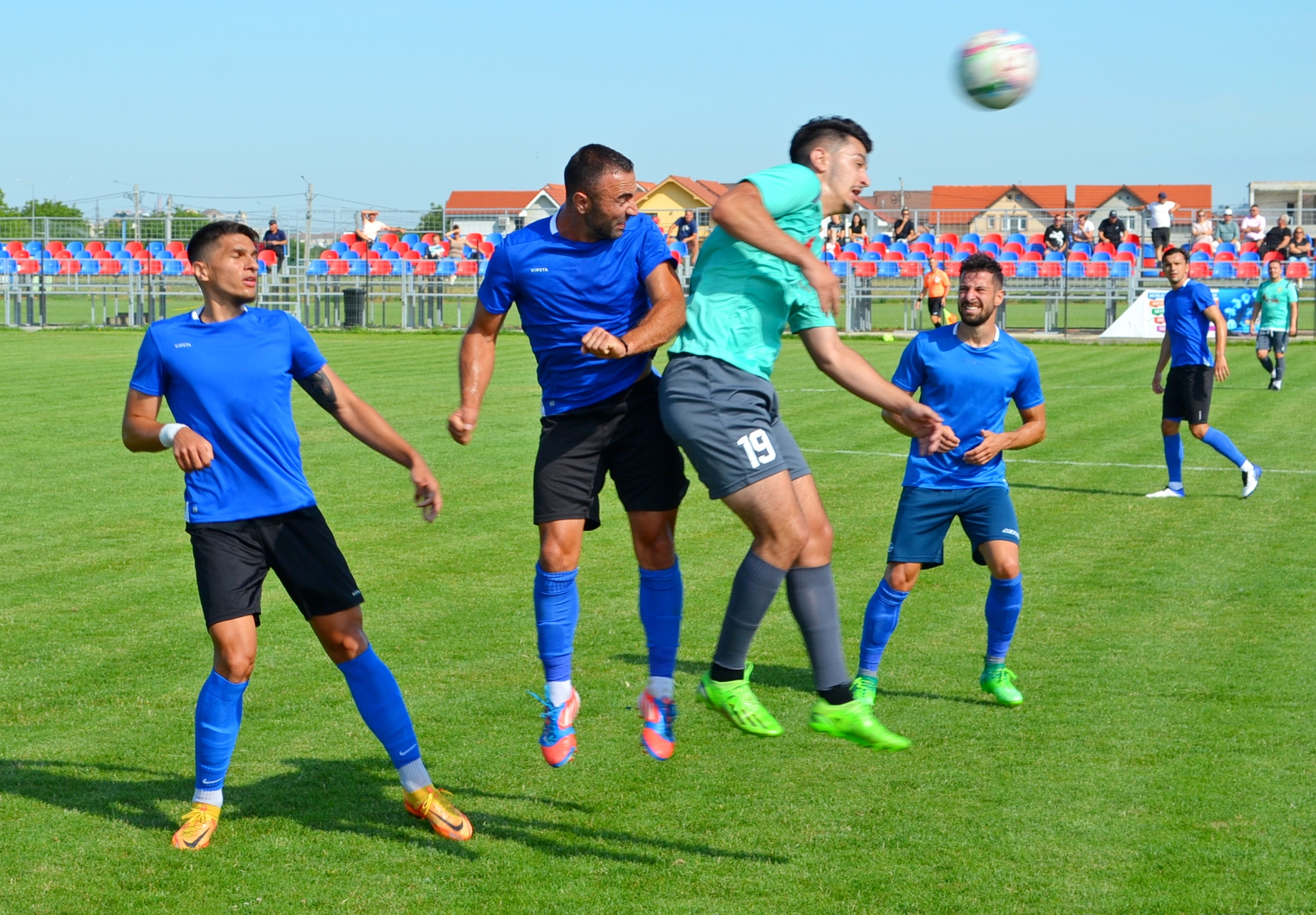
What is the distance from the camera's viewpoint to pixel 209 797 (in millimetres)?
4867

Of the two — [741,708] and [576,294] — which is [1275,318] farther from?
[741,708]

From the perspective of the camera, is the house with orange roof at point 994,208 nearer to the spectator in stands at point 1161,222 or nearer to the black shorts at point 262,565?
the spectator in stands at point 1161,222

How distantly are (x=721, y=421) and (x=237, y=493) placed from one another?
1.70 m

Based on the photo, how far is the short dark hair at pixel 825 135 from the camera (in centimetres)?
496

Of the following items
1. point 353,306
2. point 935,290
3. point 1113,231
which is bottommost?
point 353,306

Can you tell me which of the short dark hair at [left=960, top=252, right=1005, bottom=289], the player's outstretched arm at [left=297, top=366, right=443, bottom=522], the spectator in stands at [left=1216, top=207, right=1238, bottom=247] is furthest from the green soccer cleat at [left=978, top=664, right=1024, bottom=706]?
the spectator in stands at [left=1216, top=207, right=1238, bottom=247]

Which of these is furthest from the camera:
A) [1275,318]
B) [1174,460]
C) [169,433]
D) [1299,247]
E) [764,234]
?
[1299,247]

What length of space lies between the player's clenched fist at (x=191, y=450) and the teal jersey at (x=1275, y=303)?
20.8 m

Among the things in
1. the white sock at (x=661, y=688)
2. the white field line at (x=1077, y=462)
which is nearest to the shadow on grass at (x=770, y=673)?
the white sock at (x=661, y=688)

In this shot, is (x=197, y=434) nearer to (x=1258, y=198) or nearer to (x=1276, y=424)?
(x=1276, y=424)

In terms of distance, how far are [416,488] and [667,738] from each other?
132 centimetres

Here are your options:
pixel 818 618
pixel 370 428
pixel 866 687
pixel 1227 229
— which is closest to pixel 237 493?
pixel 370 428

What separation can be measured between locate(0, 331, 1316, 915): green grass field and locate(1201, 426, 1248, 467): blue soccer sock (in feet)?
2.34

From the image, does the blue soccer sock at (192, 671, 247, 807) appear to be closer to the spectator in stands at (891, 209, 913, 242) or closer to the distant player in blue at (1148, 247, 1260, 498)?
the distant player in blue at (1148, 247, 1260, 498)
